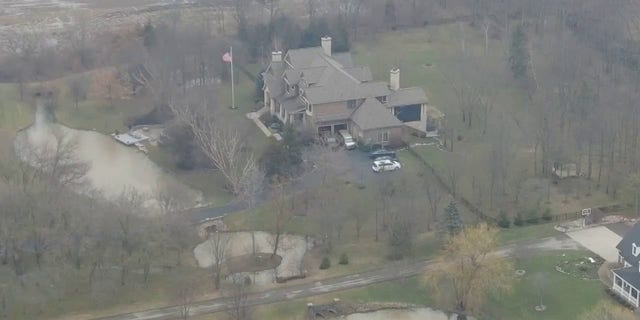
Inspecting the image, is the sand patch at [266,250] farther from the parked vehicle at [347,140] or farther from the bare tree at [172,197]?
the parked vehicle at [347,140]

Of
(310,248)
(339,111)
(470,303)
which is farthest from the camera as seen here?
(339,111)

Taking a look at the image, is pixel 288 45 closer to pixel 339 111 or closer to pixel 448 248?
pixel 339 111

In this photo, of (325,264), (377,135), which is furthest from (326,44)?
(325,264)

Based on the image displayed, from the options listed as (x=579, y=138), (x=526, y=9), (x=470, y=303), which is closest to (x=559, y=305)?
(x=470, y=303)

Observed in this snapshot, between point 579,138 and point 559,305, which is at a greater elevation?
point 579,138

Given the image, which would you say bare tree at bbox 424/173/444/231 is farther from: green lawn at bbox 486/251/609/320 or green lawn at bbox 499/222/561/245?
green lawn at bbox 486/251/609/320

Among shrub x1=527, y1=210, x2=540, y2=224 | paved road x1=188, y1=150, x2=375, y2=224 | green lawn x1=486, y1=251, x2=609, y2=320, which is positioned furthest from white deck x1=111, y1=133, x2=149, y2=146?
green lawn x1=486, y1=251, x2=609, y2=320

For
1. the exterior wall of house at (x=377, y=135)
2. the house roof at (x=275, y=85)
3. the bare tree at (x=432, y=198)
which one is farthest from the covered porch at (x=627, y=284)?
the house roof at (x=275, y=85)
